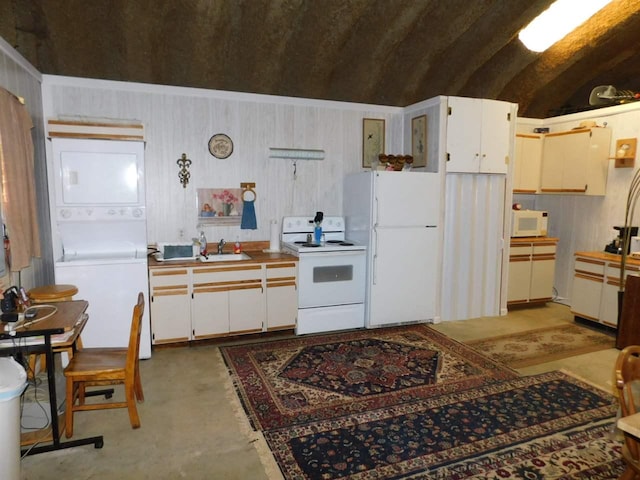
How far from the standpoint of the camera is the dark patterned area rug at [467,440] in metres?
2.35

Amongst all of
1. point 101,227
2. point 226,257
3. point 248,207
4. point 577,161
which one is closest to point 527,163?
point 577,161

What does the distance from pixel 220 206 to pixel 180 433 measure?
8.54ft

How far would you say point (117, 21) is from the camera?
12.1 ft

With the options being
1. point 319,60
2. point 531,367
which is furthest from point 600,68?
point 531,367

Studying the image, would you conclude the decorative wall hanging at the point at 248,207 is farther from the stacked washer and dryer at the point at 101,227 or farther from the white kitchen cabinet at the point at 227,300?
the stacked washer and dryer at the point at 101,227

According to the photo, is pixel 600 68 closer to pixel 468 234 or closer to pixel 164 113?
pixel 468 234

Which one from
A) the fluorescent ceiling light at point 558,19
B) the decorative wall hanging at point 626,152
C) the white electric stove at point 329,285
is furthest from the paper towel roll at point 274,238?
the decorative wall hanging at point 626,152

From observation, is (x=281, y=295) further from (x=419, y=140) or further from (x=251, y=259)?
(x=419, y=140)

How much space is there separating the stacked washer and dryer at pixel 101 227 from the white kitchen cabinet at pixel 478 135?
3284mm

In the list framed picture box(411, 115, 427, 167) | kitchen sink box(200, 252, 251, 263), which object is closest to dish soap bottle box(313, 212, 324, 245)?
kitchen sink box(200, 252, 251, 263)

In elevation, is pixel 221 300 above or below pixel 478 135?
below

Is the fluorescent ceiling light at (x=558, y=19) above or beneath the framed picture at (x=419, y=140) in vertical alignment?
above

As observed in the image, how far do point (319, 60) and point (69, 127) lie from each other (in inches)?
98.6

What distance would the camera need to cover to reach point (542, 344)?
428 cm
